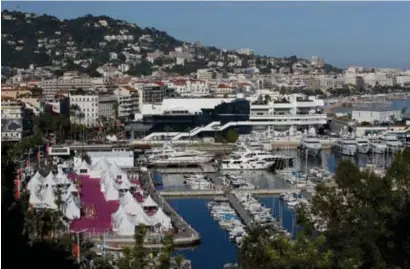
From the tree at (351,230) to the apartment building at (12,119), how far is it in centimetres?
1474

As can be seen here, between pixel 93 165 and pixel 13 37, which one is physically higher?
pixel 13 37

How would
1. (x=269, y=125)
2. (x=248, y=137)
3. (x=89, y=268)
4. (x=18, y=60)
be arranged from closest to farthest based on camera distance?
(x=89, y=268), (x=248, y=137), (x=269, y=125), (x=18, y=60)

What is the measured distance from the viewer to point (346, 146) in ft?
78.6

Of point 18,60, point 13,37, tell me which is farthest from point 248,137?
point 13,37

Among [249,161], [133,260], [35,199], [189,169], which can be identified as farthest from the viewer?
[189,169]

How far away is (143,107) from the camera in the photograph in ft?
97.2

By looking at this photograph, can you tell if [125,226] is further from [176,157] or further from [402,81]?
[402,81]

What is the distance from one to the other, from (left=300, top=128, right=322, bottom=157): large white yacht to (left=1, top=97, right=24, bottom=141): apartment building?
23.8ft

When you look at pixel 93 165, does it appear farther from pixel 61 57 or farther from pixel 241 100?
pixel 61 57

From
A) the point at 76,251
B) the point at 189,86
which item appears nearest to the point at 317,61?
the point at 189,86

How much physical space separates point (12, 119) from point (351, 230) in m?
17.1

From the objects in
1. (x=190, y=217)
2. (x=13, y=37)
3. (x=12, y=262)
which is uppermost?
(x=13, y=37)

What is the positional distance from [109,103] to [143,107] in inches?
54.4

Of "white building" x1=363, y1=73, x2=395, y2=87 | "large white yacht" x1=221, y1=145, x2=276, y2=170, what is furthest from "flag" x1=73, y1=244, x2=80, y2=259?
"white building" x1=363, y1=73, x2=395, y2=87
